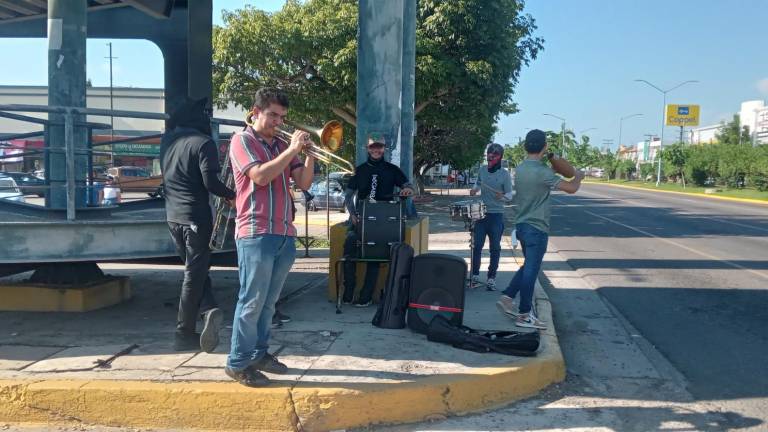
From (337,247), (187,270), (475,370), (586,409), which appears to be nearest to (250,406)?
(187,270)

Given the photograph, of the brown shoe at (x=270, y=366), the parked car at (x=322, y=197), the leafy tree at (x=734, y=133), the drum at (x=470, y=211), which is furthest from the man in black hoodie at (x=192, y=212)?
the leafy tree at (x=734, y=133)

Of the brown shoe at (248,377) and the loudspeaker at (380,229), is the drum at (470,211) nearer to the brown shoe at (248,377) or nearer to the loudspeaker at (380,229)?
the loudspeaker at (380,229)

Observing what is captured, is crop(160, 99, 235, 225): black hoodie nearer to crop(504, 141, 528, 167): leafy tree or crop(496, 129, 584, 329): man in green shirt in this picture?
crop(496, 129, 584, 329): man in green shirt

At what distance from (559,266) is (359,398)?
312 inches

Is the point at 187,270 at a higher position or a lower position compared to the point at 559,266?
higher

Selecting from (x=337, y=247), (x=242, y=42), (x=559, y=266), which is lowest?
(x=559, y=266)

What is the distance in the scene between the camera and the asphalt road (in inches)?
208

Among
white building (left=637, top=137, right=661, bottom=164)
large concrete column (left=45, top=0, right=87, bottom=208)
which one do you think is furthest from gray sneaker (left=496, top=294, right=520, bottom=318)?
white building (left=637, top=137, right=661, bottom=164)

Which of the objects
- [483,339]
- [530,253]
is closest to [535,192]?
[530,253]

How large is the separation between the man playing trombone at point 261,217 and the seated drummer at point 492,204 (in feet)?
13.7

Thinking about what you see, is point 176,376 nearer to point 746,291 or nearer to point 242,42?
point 746,291

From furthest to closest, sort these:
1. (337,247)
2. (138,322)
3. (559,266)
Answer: (559,266) < (337,247) < (138,322)

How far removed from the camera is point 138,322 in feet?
20.3

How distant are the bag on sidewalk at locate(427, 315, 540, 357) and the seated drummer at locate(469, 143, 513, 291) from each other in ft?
8.11
